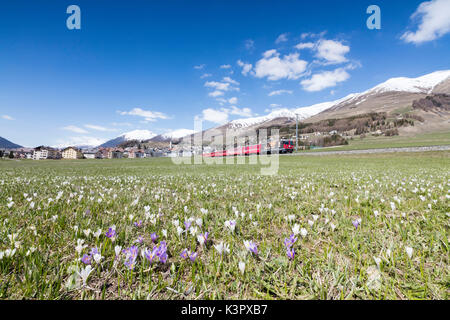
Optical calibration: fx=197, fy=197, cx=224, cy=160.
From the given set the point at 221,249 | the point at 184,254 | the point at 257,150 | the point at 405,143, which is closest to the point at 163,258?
the point at 184,254

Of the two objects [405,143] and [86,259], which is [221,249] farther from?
[405,143]

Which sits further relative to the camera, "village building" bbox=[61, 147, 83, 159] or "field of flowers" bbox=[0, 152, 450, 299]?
"village building" bbox=[61, 147, 83, 159]

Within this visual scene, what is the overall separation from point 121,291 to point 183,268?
56 centimetres

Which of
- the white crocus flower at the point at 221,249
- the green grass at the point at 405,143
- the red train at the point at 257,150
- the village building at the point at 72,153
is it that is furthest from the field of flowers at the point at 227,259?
the village building at the point at 72,153

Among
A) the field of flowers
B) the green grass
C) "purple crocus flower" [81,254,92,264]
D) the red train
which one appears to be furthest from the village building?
"purple crocus flower" [81,254,92,264]

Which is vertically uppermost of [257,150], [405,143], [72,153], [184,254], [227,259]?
[72,153]

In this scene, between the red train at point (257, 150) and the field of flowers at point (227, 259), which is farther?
the red train at point (257, 150)

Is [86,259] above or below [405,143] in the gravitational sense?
below

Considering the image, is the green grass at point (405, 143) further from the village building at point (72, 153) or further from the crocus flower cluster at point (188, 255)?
the village building at point (72, 153)

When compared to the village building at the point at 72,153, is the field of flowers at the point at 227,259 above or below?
below

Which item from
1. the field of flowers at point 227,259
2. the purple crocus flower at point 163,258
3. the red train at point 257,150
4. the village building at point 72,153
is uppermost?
the village building at point 72,153

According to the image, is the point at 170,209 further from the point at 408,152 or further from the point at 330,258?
the point at 408,152

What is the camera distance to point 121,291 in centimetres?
164

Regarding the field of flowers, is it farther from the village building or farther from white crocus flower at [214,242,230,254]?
the village building
